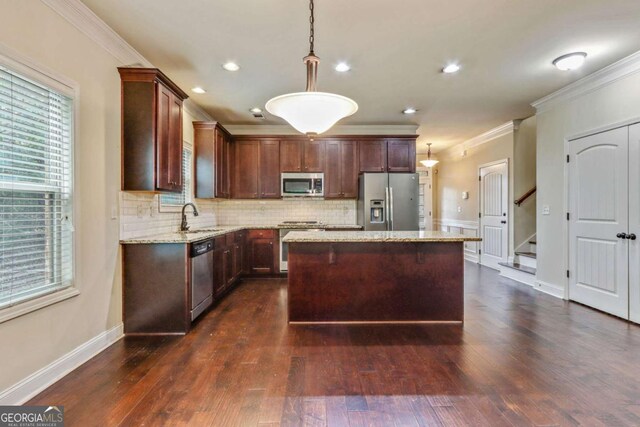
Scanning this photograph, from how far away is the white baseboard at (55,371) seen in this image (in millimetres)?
1855

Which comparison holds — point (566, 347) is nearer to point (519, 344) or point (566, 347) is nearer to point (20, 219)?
point (519, 344)

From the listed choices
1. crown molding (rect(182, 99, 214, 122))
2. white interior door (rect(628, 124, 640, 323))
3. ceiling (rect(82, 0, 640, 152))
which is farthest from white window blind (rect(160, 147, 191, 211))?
white interior door (rect(628, 124, 640, 323))

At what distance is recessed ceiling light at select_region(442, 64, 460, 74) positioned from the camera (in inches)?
130

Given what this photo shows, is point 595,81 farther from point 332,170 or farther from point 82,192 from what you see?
point 82,192

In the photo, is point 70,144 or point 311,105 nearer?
point 311,105

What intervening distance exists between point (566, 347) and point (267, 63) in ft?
12.8

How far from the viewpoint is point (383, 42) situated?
284 centimetres

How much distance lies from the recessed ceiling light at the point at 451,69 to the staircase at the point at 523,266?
11.0ft

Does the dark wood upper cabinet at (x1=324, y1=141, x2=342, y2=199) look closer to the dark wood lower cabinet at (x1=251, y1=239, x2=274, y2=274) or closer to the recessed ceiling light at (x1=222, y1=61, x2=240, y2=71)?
the dark wood lower cabinet at (x1=251, y1=239, x2=274, y2=274)

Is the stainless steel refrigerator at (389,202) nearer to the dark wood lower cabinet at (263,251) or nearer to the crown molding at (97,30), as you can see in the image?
the dark wood lower cabinet at (263,251)

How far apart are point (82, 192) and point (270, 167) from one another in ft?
10.8

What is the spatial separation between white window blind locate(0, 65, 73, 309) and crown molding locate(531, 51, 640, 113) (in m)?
5.25

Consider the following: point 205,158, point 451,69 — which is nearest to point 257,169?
point 205,158

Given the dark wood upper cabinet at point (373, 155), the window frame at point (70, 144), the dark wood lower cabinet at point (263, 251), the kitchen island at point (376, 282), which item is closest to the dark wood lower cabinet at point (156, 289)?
the window frame at point (70, 144)
